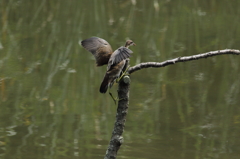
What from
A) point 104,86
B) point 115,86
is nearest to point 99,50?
point 104,86

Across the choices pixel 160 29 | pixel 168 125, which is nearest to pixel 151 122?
pixel 168 125

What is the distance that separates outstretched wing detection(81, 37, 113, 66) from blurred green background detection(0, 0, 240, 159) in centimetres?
114

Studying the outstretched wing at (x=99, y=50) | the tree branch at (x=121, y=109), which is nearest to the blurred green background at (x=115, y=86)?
the tree branch at (x=121, y=109)

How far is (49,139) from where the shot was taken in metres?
4.48

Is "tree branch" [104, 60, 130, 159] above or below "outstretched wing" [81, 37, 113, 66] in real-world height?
below

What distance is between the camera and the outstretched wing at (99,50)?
329 cm

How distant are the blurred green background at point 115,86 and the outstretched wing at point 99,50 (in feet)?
3.74

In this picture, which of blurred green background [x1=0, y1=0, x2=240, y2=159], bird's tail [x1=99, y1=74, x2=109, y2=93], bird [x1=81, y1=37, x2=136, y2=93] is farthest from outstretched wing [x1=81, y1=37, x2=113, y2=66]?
blurred green background [x1=0, y1=0, x2=240, y2=159]

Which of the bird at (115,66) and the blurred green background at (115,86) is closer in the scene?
the bird at (115,66)

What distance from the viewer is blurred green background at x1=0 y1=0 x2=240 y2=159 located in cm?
442

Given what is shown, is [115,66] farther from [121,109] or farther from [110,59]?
[121,109]

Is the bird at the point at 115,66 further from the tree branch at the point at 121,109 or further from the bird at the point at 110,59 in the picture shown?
the tree branch at the point at 121,109

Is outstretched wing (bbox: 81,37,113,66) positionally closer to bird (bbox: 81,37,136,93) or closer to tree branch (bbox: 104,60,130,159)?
bird (bbox: 81,37,136,93)

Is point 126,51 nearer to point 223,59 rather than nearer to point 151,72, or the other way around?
point 151,72
